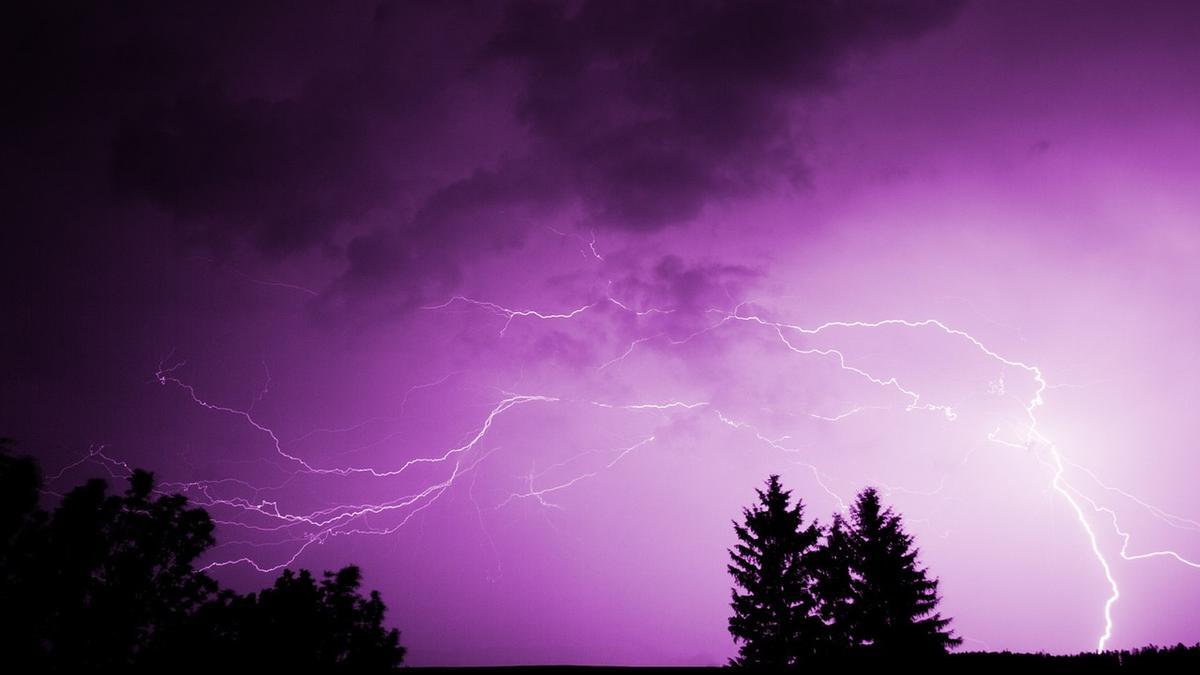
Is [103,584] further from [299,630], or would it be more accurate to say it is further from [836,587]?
[836,587]

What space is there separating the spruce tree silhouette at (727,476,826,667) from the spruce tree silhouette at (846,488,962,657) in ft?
3.44

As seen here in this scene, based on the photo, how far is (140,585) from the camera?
380 inches

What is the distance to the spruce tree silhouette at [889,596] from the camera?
13.4m

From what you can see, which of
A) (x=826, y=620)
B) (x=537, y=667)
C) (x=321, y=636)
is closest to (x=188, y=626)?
(x=321, y=636)

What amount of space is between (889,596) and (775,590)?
2.66m

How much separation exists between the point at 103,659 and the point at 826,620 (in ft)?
47.0

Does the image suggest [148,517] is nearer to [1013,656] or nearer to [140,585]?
[140,585]

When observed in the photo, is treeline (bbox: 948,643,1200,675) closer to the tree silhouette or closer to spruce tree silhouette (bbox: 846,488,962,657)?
spruce tree silhouette (bbox: 846,488,962,657)

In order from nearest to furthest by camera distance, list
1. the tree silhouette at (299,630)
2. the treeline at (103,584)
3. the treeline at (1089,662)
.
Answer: the treeline at (1089,662) < the treeline at (103,584) < the tree silhouette at (299,630)

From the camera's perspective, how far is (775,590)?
45.8ft

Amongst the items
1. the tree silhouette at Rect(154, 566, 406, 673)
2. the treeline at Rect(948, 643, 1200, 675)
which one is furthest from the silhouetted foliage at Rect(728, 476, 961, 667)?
the tree silhouette at Rect(154, 566, 406, 673)

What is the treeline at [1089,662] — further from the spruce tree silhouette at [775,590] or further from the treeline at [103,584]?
the treeline at [103,584]

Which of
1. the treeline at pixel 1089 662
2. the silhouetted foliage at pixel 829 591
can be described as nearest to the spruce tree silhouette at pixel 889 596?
the silhouetted foliage at pixel 829 591

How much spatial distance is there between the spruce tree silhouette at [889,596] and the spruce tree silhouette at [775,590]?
1048 mm
